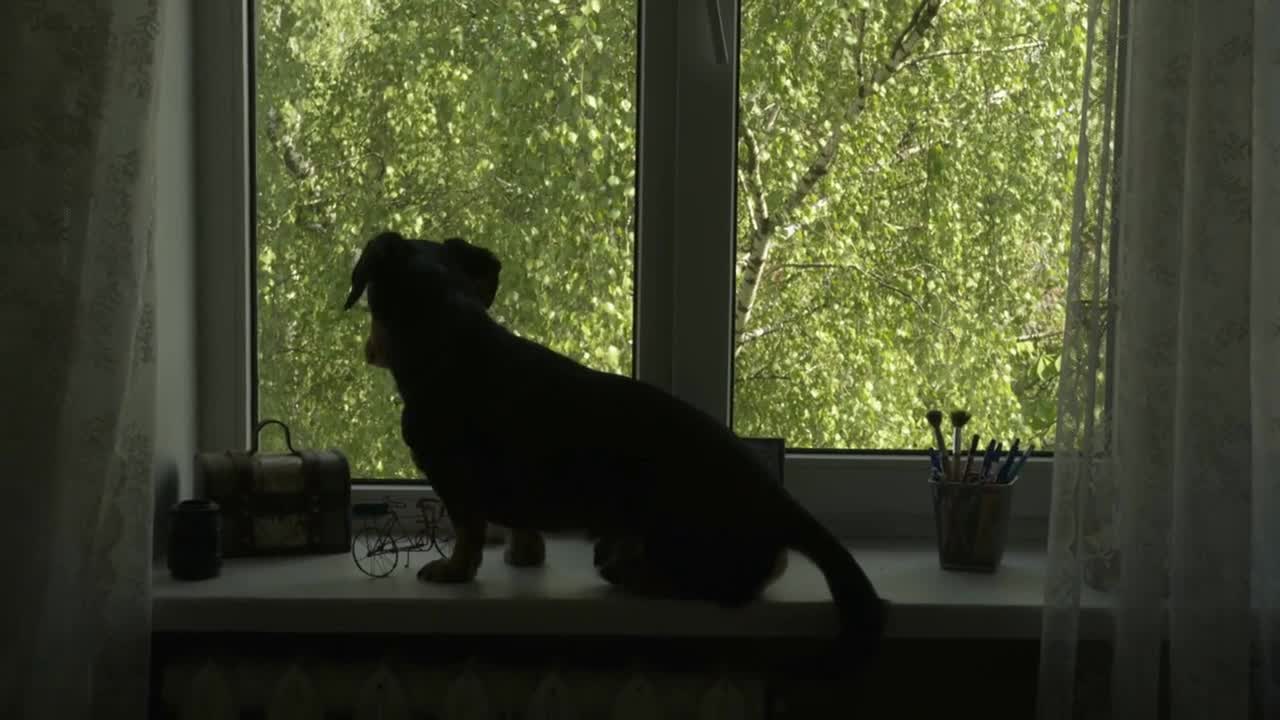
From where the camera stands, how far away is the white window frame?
Answer: 1.50m

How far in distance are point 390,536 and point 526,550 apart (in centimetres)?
19

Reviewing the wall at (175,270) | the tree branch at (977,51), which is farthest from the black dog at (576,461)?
the tree branch at (977,51)

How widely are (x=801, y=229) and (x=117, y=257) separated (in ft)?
2.82

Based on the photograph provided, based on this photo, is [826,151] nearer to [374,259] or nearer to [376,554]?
[374,259]

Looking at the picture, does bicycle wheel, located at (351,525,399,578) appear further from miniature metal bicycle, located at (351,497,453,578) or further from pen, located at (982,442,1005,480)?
pen, located at (982,442,1005,480)

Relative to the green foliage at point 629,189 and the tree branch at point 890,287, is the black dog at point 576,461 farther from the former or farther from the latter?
the tree branch at point 890,287

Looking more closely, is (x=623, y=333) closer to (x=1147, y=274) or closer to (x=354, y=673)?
(x=354, y=673)

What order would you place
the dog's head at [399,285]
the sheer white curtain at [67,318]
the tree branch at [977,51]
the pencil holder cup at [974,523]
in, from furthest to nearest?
1. the tree branch at [977,51]
2. the pencil holder cup at [974,523]
3. the dog's head at [399,285]
4. the sheer white curtain at [67,318]

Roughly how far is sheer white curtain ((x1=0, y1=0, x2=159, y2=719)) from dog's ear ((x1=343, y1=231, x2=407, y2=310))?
0.76ft

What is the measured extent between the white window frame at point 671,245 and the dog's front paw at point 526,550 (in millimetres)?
253

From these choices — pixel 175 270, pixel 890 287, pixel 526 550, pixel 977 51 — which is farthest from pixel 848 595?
pixel 175 270

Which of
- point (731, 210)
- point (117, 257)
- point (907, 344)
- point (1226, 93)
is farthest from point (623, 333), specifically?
point (1226, 93)

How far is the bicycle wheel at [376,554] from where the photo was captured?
132 cm

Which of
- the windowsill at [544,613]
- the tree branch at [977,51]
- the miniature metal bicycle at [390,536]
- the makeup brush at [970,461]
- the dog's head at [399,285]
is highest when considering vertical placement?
the tree branch at [977,51]
